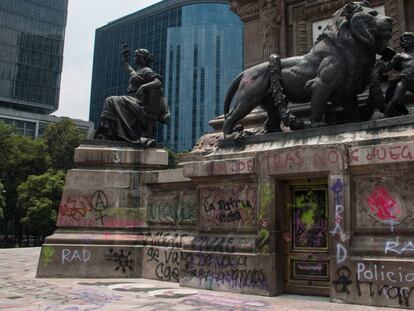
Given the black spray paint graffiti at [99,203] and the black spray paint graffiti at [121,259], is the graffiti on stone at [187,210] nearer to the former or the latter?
the black spray paint graffiti at [121,259]

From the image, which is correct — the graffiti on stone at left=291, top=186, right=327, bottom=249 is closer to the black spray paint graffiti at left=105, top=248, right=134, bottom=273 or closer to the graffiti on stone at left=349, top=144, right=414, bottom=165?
the graffiti on stone at left=349, top=144, right=414, bottom=165

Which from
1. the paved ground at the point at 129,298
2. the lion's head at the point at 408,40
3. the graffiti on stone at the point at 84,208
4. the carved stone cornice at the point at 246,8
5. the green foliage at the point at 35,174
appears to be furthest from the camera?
the green foliage at the point at 35,174

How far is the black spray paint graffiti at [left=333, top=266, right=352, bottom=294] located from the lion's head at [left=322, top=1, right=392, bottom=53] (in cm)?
433

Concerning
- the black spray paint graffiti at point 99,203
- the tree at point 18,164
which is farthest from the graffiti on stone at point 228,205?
the tree at point 18,164

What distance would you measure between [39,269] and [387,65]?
9646mm

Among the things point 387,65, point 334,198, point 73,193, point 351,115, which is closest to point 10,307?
point 73,193

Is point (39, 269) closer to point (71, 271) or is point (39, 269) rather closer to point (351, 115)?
point (71, 271)

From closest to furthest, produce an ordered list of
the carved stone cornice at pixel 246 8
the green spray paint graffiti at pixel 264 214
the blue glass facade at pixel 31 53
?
1. the green spray paint graffiti at pixel 264 214
2. the carved stone cornice at pixel 246 8
3. the blue glass facade at pixel 31 53

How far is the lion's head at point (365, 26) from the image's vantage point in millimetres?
9211

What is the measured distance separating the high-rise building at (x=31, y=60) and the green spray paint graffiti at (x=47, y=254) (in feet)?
325

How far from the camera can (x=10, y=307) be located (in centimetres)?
805

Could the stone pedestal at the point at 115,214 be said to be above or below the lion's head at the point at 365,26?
below

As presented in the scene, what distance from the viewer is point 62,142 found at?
53.5 metres

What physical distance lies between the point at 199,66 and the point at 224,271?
116627 millimetres
